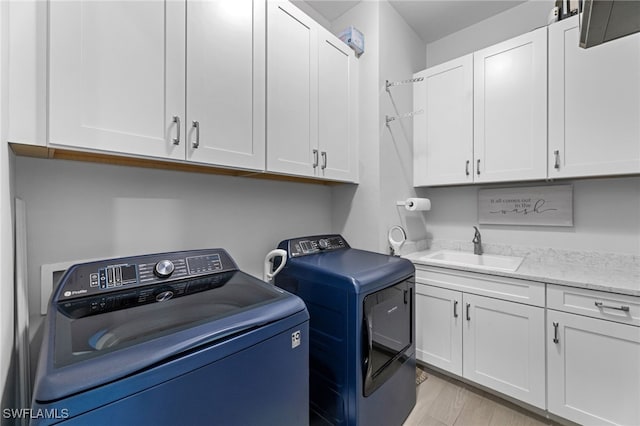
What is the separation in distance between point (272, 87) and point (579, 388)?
243 centimetres

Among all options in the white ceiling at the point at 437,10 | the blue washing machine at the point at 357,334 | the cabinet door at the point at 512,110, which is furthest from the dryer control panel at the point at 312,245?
the white ceiling at the point at 437,10

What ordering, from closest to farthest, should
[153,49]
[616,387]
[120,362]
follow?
1. [120,362]
2. [153,49]
3. [616,387]

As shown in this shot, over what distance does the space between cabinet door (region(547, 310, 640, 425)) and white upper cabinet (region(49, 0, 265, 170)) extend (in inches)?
79.0

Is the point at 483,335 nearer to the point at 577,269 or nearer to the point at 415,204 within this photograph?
the point at 577,269

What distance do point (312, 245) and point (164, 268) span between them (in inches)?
36.6

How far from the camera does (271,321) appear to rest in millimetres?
859

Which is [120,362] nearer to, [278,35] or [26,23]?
[26,23]

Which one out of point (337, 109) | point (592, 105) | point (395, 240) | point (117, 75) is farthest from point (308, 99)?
point (592, 105)

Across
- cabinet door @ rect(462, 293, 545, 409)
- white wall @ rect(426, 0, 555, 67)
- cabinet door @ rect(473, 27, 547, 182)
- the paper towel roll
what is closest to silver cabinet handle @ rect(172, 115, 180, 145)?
the paper towel roll

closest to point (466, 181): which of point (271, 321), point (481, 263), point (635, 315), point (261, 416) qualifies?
point (481, 263)

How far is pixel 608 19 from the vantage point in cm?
69

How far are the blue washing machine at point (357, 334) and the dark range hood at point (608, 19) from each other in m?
1.13

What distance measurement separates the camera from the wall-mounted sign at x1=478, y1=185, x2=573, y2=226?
2016mm

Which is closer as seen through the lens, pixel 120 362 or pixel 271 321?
pixel 120 362
